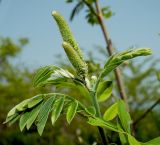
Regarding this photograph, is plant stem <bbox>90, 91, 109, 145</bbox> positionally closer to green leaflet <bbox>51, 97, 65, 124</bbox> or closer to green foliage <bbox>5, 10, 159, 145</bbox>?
green foliage <bbox>5, 10, 159, 145</bbox>

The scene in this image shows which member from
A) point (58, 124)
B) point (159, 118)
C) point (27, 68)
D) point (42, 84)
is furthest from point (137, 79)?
point (42, 84)

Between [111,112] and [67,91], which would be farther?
[67,91]

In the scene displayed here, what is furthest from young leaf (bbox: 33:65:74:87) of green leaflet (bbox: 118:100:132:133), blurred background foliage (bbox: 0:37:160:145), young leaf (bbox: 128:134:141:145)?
blurred background foliage (bbox: 0:37:160:145)

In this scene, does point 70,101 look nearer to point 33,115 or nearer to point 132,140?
point 33,115

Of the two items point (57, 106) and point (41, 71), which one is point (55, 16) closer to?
point (41, 71)

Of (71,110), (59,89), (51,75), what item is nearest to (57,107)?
(71,110)

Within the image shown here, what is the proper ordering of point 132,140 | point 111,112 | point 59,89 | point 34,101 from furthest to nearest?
point 59,89 → point 111,112 → point 34,101 → point 132,140

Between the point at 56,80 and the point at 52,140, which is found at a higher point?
the point at 56,80
